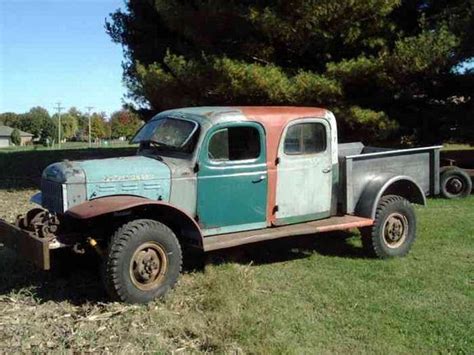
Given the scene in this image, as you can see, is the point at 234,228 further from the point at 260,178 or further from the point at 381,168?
the point at 381,168

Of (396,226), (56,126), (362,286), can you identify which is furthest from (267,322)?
(56,126)

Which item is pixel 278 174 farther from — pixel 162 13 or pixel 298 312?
pixel 162 13

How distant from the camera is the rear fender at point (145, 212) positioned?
551 centimetres

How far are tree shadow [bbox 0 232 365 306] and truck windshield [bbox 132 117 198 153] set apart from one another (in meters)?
1.41

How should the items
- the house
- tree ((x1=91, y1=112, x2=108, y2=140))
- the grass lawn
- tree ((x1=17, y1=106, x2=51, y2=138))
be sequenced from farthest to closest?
tree ((x1=91, y1=112, x2=108, y2=140)) → tree ((x1=17, y1=106, x2=51, y2=138)) → the house → the grass lawn

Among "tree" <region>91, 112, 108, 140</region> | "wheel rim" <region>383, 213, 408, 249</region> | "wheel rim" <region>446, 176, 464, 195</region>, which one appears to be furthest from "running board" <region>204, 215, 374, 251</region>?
"tree" <region>91, 112, 108, 140</region>

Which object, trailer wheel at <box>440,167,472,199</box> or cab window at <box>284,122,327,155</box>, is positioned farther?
trailer wheel at <box>440,167,472,199</box>

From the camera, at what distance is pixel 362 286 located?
625 cm

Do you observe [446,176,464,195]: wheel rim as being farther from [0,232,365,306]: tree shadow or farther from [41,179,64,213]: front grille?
[41,179,64,213]: front grille

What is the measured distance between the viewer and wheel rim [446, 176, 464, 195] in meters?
12.4

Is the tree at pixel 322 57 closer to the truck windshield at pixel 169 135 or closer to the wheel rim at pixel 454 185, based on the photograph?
the wheel rim at pixel 454 185

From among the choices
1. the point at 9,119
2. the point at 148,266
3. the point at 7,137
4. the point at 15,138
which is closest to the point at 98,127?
the point at 7,137

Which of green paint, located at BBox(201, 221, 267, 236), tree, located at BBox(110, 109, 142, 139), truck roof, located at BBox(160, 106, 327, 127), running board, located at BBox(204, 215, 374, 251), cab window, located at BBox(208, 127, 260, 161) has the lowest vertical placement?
running board, located at BBox(204, 215, 374, 251)

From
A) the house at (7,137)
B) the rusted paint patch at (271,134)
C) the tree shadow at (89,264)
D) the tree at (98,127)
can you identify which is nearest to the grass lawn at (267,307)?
the tree shadow at (89,264)
